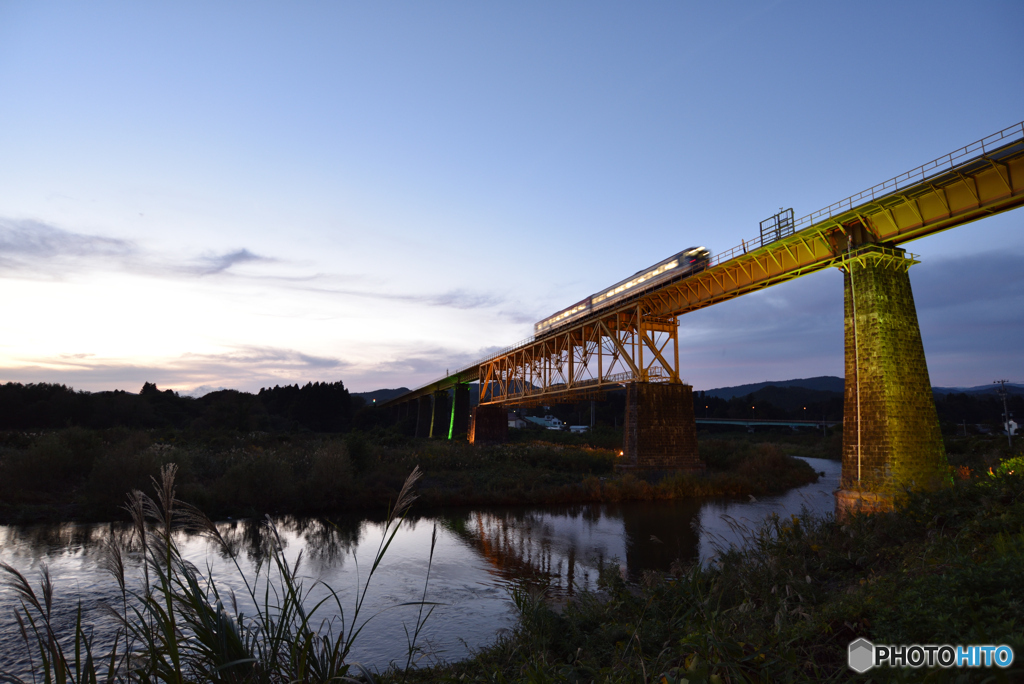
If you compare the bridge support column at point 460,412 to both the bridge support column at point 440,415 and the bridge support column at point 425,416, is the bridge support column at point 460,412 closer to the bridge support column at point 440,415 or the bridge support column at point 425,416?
the bridge support column at point 440,415

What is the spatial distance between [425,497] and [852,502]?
694 inches

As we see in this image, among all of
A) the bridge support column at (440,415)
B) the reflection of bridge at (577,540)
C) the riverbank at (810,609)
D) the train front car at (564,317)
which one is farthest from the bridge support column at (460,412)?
the riverbank at (810,609)

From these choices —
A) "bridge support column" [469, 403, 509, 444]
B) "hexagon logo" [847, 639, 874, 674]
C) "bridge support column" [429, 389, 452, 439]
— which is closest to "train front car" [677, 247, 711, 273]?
"hexagon logo" [847, 639, 874, 674]

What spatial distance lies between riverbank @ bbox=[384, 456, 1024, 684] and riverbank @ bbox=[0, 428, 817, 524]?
12.6 metres

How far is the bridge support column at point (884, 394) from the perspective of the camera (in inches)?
651

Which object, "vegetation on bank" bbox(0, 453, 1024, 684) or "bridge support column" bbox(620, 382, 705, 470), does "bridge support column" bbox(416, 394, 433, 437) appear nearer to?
"bridge support column" bbox(620, 382, 705, 470)

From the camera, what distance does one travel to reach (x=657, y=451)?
3148cm

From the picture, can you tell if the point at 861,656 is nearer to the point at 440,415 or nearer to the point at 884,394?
the point at 884,394

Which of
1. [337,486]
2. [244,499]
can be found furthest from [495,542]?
[244,499]

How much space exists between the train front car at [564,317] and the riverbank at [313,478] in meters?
12.5

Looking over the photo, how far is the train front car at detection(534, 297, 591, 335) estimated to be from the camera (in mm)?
42469

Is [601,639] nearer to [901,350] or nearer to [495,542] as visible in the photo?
[495,542]

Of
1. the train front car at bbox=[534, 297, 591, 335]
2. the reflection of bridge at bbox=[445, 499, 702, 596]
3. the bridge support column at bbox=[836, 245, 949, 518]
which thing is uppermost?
the train front car at bbox=[534, 297, 591, 335]

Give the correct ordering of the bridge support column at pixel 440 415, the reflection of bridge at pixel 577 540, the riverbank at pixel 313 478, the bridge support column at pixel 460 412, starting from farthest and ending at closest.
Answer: the bridge support column at pixel 440 415, the bridge support column at pixel 460 412, the riverbank at pixel 313 478, the reflection of bridge at pixel 577 540
